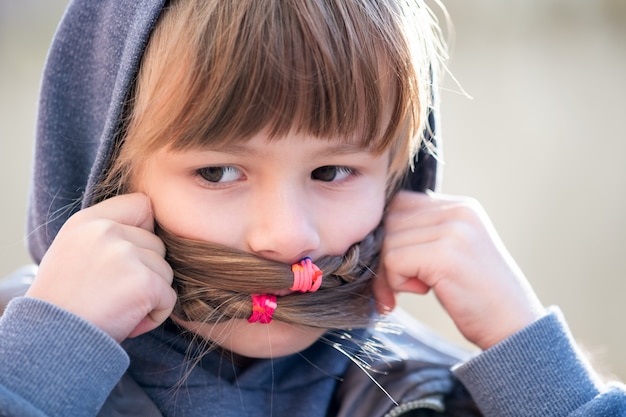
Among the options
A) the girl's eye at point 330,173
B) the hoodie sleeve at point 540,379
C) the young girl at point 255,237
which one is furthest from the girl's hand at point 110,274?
the hoodie sleeve at point 540,379

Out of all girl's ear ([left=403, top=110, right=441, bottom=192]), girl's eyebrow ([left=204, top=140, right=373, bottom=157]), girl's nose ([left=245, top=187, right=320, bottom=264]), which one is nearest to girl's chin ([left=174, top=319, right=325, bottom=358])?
girl's nose ([left=245, top=187, right=320, bottom=264])

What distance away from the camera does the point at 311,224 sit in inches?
50.1

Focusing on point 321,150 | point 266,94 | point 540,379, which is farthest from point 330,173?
point 540,379

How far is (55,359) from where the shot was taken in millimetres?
1146

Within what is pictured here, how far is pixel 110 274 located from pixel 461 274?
61 cm

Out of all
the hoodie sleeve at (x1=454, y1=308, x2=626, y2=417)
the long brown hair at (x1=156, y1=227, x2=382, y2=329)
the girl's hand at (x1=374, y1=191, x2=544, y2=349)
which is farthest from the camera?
the girl's hand at (x1=374, y1=191, x2=544, y2=349)

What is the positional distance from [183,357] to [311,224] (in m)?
0.32

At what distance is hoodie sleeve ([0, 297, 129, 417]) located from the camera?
113cm

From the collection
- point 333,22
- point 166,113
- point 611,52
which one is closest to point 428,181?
point 333,22

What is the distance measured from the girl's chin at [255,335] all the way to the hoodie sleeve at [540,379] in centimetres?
29

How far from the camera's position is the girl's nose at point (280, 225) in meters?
1.22

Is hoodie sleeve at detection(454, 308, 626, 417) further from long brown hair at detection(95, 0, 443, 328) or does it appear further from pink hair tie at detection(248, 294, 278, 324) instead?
pink hair tie at detection(248, 294, 278, 324)

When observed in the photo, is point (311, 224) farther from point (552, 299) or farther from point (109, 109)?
point (552, 299)

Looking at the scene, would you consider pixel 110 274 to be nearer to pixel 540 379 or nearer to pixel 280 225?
pixel 280 225
